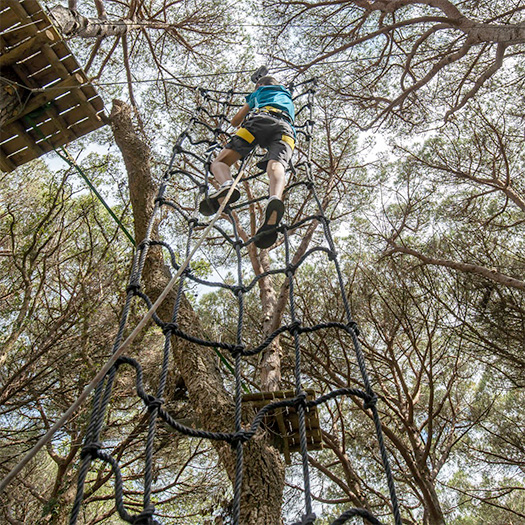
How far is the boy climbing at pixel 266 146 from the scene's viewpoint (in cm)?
228

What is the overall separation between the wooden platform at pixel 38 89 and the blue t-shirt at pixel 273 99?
1.06 metres

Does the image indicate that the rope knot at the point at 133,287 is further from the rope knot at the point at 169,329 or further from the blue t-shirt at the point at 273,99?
the blue t-shirt at the point at 273,99

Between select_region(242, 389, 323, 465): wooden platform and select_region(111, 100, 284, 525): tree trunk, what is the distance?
27 centimetres

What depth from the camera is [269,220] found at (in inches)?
85.7

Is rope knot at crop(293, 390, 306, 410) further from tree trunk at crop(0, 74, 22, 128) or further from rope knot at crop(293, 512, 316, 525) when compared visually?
tree trunk at crop(0, 74, 22, 128)

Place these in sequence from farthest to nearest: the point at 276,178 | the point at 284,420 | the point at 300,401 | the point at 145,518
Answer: the point at 284,420 < the point at 276,178 < the point at 300,401 < the point at 145,518

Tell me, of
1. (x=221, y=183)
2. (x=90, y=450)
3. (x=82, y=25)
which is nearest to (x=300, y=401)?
(x=90, y=450)

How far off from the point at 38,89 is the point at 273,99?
4.61 feet

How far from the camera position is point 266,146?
105 inches

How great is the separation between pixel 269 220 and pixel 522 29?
2.20 meters

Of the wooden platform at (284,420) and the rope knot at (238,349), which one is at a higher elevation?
the wooden platform at (284,420)

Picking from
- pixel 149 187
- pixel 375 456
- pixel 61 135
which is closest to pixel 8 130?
pixel 61 135

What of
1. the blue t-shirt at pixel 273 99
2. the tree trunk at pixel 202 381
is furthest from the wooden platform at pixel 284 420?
the blue t-shirt at pixel 273 99

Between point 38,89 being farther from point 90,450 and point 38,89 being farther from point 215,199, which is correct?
point 90,450
